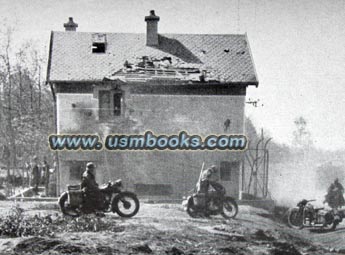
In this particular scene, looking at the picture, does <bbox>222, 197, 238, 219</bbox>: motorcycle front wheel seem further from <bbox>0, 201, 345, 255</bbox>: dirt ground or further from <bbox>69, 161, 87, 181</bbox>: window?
<bbox>69, 161, 87, 181</bbox>: window

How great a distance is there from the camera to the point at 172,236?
6.15m

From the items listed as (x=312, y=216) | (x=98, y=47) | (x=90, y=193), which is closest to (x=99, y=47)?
(x=98, y=47)

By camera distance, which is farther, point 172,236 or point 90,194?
point 90,194

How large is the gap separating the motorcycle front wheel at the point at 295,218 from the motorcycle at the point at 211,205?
1014 mm

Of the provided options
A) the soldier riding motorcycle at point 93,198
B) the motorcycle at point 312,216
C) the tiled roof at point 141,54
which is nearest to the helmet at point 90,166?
the soldier riding motorcycle at point 93,198

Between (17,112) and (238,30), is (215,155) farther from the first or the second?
(17,112)

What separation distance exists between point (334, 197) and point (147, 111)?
3.48 meters

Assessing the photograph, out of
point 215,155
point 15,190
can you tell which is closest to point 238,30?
point 215,155

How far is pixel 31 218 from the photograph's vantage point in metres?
6.20

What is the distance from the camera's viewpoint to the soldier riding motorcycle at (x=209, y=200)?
259 inches

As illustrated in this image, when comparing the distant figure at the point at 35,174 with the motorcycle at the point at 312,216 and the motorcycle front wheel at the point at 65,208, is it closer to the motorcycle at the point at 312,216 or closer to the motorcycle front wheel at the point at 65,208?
the motorcycle front wheel at the point at 65,208

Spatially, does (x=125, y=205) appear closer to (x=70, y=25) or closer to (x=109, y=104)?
(x=109, y=104)

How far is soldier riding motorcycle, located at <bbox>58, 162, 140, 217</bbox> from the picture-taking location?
6.27m

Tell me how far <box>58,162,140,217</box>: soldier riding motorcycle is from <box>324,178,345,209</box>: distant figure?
10.7ft
